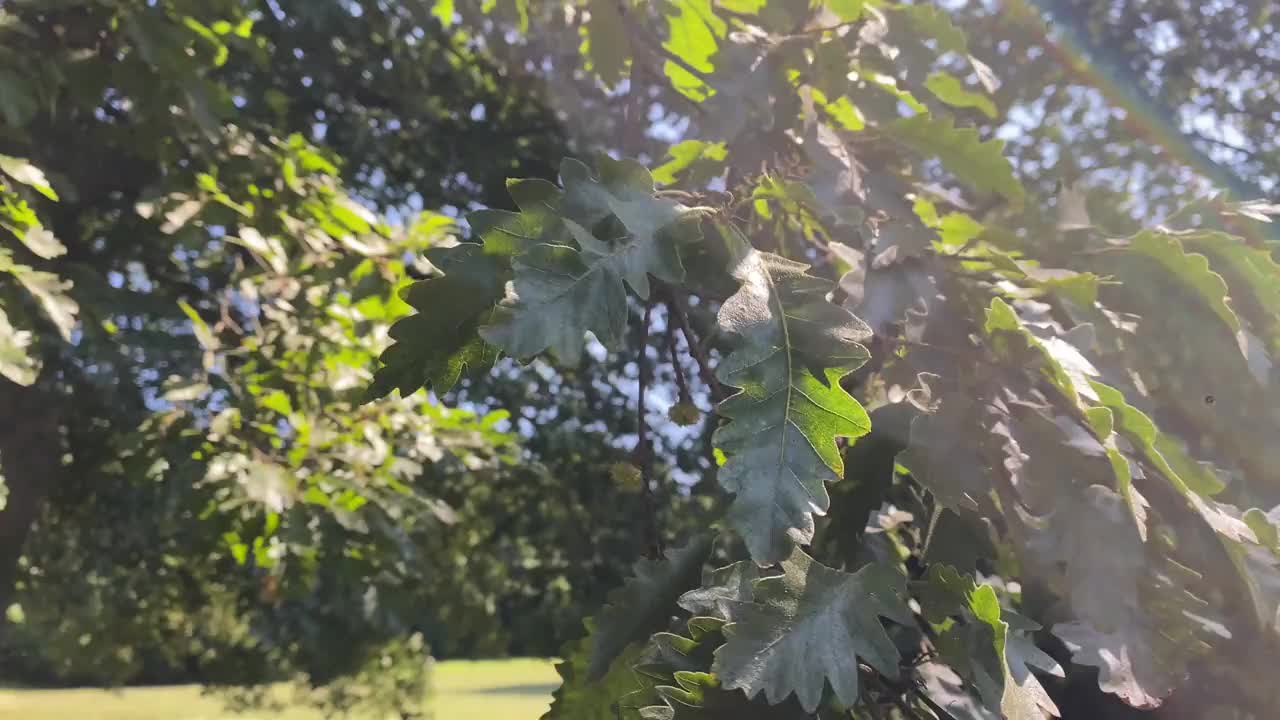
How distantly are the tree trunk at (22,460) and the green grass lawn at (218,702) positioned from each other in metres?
4.38

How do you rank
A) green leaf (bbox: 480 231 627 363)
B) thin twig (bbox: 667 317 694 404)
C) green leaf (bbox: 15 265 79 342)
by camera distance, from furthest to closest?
Result: green leaf (bbox: 15 265 79 342)
thin twig (bbox: 667 317 694 404)
green leaf (bbox: 480 231 627 363)

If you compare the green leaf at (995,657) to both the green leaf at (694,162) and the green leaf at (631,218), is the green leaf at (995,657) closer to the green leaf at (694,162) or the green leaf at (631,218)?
the green leaf at (631,218)

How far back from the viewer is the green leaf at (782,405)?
0.57 meters

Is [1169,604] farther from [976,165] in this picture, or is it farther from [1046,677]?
[976,165]

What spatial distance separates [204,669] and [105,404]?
2.18 meters

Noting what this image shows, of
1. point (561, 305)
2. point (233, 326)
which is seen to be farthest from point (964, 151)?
point (233, 326)

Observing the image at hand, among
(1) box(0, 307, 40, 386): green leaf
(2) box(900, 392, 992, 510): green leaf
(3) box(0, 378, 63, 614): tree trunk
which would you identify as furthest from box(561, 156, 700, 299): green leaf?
(3) box(0, 378, 63, 614): tree trunk

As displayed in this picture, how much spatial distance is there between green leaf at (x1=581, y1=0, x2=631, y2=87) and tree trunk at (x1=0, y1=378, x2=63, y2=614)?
2.15 meters

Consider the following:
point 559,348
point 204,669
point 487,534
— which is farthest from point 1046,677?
point 204,669

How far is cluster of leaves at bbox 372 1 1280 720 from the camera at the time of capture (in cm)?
60

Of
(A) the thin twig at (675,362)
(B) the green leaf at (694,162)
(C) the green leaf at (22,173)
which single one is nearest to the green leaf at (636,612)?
(A) the thin twig at (675,362)

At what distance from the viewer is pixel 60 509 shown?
10.6 feet

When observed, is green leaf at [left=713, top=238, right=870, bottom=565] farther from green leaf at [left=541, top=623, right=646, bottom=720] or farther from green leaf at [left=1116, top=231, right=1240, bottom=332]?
green leaf at [left=1116, top=231, right=1240, bottom=332]

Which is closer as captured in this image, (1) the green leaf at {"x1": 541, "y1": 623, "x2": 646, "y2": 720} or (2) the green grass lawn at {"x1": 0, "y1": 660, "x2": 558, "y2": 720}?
(1) the green leaf at {"x1": 541, "y1": 623, "x2": 646, "y2": 720}
